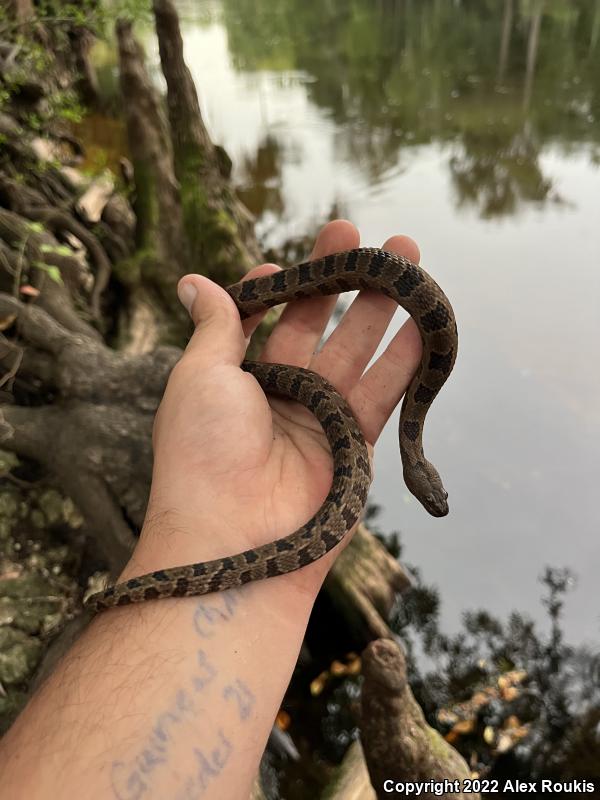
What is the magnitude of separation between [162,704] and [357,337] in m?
3.32

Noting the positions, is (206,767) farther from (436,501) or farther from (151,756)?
(436,501)

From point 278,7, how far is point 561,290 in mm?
37568

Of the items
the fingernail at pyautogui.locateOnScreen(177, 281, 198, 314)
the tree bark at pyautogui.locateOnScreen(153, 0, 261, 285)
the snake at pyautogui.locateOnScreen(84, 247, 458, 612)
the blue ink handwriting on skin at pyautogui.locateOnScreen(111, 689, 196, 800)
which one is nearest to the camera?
the blue ink handwriting on skin at pyautogui.locateOnScreen(111, 689, 196, 800)

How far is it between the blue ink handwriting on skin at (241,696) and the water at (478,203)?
495 cm

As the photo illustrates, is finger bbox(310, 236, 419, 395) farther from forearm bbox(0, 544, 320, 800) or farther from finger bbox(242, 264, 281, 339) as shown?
forearm bbox(0, 544, 320, 800)

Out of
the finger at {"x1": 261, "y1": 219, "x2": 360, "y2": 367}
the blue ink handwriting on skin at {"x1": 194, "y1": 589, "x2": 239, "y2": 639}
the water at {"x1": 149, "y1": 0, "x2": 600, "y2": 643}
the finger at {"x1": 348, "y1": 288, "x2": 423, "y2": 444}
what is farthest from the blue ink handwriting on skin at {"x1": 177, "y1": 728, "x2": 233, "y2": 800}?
the water at {"x1": 149, "y1": 0, "x2": 600, "y2": 643}

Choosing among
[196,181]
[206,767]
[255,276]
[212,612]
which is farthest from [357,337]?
[196,181]

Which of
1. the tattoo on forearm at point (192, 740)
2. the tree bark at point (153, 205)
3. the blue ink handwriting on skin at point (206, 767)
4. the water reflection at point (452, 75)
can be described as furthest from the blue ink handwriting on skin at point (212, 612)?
the water reflection at point (452, 75)

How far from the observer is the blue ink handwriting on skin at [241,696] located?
11.4 ft

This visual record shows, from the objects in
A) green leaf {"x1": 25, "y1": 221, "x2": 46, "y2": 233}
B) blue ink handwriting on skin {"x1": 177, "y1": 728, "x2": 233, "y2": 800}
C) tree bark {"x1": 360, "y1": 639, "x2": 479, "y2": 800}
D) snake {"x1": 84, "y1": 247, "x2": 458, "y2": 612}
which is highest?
green leaf {"x1": 25, "y1": 221, "x2": 46, "y2": 233}

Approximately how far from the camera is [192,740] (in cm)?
326

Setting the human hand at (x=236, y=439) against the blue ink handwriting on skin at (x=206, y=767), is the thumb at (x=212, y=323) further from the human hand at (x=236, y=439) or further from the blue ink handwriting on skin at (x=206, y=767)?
the blue ink handwriting on skin at (x=206, y=767)

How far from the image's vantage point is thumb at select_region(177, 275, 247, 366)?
4.56 metres

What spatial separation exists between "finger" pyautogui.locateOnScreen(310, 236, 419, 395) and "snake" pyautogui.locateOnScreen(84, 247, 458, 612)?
0.14 m
